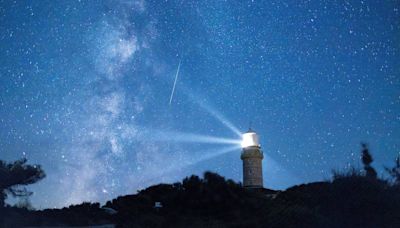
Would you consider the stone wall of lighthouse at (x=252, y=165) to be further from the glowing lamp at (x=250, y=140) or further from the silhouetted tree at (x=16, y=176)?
the silhouetted tree at (x=16, y=176)

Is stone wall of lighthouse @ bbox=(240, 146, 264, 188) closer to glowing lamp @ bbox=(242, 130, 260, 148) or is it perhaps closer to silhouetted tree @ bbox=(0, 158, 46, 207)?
glowing lamp @ bbox=(242, 130, 260, 148)

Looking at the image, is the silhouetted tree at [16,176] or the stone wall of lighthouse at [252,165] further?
the stone wall of lighthouse at [252,165]

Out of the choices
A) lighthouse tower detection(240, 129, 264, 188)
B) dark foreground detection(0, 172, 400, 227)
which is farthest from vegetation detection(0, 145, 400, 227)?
lighthouse tower detection(240, 129, 264, 188)

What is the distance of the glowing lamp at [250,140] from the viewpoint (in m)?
46.5

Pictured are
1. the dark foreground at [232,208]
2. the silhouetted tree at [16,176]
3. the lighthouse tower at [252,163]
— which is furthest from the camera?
the lighthouse tower at [252,163]

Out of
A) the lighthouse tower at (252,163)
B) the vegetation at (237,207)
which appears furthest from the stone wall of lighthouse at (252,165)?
the vegetation at (237,207)

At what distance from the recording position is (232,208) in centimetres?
2758

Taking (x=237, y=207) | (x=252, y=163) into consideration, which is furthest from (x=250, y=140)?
(x=237, y=207)

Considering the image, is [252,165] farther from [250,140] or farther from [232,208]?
[232,208]

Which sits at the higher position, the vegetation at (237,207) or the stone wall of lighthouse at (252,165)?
the stone wall of lighthouse at (252,165)

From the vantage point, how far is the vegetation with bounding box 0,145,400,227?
19.2m

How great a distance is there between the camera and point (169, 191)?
33.2 meters

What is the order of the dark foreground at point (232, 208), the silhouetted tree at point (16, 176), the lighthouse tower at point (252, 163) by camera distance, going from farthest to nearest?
the lighthouse tower at point (252, 163)
the silhouetted tree at point (16, 176)
the dark foreground at point (232, 208)

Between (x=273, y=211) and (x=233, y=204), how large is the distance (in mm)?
4941
